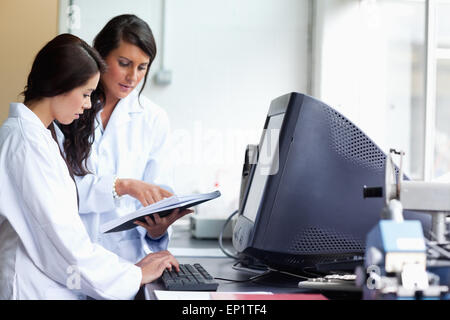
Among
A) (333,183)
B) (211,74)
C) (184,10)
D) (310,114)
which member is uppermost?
(184,10)

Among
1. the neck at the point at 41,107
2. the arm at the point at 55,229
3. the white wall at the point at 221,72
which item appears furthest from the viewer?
the white wall at the point at 221,72

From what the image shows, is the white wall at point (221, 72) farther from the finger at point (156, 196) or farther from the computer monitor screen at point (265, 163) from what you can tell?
the computer monitor screen at point (265, 163)

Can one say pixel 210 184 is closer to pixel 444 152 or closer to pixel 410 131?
pixel 444 152

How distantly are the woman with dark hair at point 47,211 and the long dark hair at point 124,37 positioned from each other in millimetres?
490

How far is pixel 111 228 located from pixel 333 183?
449mm

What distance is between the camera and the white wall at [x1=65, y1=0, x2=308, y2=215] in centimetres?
259

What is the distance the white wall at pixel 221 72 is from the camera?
2590mm

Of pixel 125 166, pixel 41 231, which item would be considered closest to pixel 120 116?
pixel 125 166

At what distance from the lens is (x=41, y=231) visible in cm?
90

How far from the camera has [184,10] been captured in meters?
2.66

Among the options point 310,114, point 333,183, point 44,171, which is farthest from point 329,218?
point 44,171

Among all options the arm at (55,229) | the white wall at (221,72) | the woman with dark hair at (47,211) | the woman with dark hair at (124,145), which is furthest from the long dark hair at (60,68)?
the white wall at (221,72)

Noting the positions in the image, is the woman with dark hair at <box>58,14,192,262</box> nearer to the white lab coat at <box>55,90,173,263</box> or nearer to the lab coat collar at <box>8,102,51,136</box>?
the white lab coat at <box>55,90,173,263</box>

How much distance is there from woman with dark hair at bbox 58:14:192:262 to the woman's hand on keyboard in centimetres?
21
